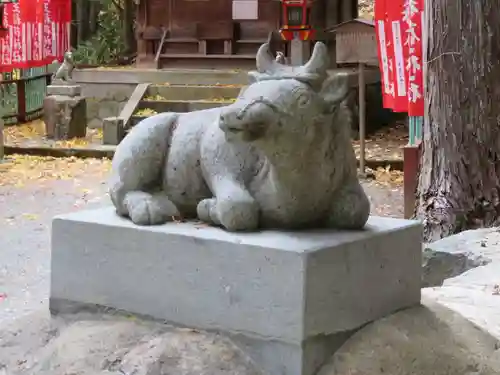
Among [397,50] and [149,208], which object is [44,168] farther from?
[149,208]

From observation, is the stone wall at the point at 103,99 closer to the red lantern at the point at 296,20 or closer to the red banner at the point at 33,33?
the red banner at the point at 33,33

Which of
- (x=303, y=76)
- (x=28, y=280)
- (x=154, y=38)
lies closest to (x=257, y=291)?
(x=303, y=76)

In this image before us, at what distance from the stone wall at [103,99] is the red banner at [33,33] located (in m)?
1.20

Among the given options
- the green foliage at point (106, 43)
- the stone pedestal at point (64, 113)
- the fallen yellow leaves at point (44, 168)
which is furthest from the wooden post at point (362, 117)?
the green foliage at point (106, 43)

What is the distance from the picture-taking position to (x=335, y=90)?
299cm

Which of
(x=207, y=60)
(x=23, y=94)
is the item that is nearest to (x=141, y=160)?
(x=207, y=60)

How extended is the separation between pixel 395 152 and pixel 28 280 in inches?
324

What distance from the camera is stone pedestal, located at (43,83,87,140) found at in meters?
14.6

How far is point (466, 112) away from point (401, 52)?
2.23 meters

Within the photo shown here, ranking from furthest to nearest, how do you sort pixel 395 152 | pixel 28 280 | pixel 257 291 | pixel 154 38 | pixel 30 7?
pixel 154 38 < pixel 30 7 < pixel 395 152 < pixel 28 280 < pixel 257 291

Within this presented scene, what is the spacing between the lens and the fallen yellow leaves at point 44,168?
1147 cm

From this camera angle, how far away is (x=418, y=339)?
3195 mm

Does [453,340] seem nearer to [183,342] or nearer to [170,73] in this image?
[183,342]

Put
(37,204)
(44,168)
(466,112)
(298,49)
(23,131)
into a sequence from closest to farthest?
1. (466,112)
2. (37,204)
3. (44,168)
4. (298,49)
5. (23,131)
